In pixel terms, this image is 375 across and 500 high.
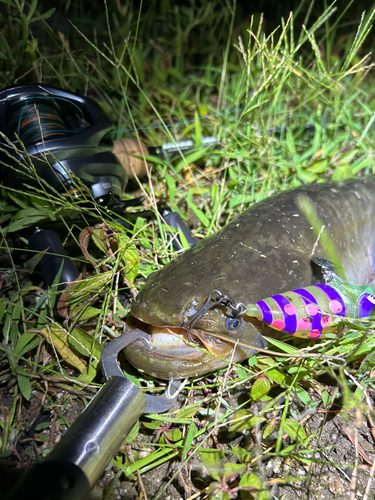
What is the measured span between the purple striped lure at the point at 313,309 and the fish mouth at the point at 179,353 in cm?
21

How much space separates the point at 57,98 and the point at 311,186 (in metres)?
1.49

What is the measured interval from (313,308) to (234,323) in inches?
13.3

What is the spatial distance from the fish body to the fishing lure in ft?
0.32

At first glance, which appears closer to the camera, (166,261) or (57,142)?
(57,142)

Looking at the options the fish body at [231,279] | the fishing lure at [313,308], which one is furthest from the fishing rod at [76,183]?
the fishing lure at [313,308]

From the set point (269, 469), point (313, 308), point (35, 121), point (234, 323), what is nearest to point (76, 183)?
point (35, 121)

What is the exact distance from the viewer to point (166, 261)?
2377 millimetres

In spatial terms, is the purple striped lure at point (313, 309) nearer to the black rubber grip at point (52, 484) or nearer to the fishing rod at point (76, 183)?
the fishing rod at point (76, 183)

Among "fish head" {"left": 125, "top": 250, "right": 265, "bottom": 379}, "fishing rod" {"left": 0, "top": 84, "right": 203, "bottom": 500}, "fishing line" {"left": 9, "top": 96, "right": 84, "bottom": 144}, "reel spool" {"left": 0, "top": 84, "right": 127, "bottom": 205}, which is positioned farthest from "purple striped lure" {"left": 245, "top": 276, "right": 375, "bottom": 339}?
"fishing line" {"left": 9, "top": 96, "right": 84, "bottom": 144}

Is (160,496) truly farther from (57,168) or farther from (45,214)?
(57,168)

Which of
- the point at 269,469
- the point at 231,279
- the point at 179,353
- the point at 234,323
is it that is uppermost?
the point at 231,279

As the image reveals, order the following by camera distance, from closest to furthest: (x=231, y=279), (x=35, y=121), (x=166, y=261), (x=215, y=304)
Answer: (x=215, y=304) < (x=231, y=279) < (x=35, y=121) < (x=166, y=261)

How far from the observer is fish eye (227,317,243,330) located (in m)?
1.70

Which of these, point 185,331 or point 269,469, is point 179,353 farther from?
point 269,469
